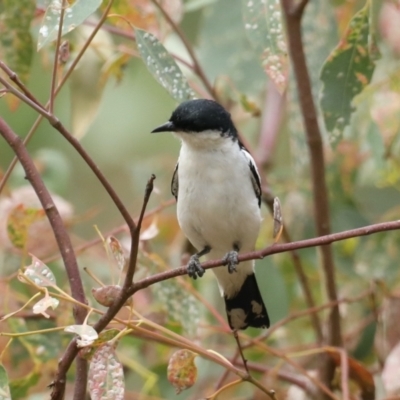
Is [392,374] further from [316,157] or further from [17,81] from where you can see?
[17,81]

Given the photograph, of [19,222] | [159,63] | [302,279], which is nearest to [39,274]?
[19,222]

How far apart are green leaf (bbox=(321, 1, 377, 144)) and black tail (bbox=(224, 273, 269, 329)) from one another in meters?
0.89

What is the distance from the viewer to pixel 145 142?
646cm

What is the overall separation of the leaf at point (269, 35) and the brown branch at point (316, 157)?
0.39 m

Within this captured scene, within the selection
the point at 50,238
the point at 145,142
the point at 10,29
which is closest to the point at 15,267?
the point at 50,238

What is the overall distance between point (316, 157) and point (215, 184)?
1.25 feet

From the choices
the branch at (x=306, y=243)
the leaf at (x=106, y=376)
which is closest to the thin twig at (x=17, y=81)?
the branch at (x=306, y=243)

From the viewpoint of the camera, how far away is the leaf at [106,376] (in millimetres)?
1925

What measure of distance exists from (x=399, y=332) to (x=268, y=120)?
1.79 m

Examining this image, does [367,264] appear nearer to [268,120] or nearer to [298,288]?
[298,288]

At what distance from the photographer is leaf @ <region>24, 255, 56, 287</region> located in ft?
6.23

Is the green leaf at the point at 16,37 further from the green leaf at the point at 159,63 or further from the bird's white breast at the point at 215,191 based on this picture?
the bird's white breast at the point at 215,191

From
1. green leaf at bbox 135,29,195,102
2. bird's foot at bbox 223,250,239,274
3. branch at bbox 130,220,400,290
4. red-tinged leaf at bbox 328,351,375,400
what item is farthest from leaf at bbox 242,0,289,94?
red-tinged leaf at bbox 328,351,375,400

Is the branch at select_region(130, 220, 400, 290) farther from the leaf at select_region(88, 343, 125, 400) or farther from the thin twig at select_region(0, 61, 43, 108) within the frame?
the thin twig at select_region(0, 61, 43, 108)
